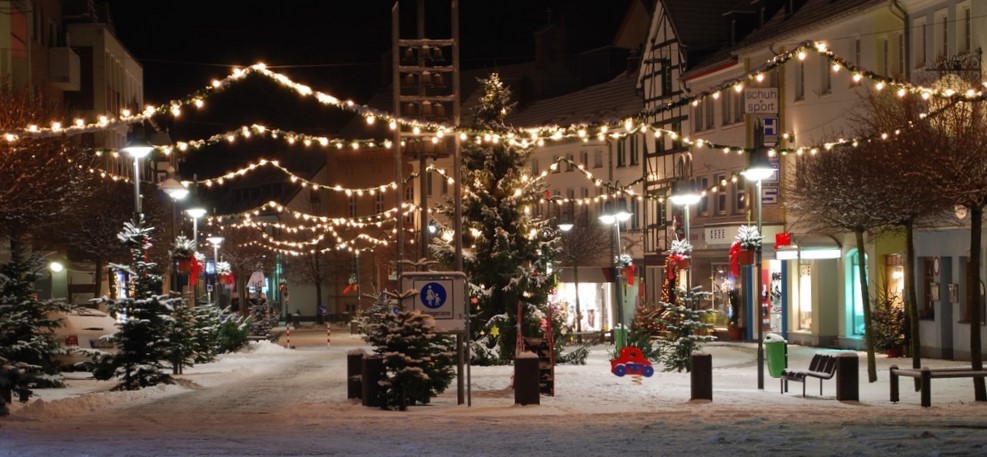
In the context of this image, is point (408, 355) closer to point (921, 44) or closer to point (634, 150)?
point (921, 44)

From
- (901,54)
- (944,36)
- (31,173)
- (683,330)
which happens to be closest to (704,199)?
(901,54)

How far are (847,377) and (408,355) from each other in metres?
7.58

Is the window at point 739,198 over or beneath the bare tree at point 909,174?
over

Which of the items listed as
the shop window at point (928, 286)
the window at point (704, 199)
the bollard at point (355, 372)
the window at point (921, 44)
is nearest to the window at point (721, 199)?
the window at point (704, 199)

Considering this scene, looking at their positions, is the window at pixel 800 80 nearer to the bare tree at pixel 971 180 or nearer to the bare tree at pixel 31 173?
the bare tree at pixel 971 180

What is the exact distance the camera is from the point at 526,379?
2400 centimetres

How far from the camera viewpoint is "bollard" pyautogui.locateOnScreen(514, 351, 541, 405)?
23906 mm

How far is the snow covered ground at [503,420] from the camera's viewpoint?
15797 millimetres

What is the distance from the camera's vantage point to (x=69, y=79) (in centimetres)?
5603

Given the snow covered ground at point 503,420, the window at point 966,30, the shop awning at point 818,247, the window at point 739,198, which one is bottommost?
the snow covered ground at point 503,420

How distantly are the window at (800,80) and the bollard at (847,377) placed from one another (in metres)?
23.1

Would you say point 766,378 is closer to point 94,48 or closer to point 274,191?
point 94,48

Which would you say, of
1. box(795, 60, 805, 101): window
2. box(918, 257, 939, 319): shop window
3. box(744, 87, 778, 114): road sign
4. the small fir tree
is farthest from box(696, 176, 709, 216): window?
the small fir tree

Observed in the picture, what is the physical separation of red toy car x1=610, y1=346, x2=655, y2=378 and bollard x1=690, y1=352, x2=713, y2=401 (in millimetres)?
6010
